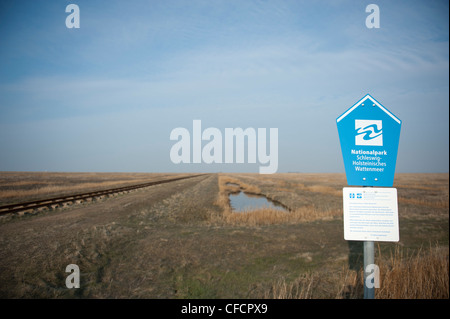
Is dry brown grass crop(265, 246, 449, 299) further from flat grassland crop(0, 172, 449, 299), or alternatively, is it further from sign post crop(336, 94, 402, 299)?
sign post crop(336, 94, 402, 299)

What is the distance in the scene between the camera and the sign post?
9.55 feet

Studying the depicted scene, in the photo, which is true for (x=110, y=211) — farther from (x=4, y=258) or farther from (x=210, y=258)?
(x=210, y=258)

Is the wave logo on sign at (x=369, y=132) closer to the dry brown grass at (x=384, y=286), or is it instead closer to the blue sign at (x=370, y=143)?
the blue sign at (x=370, y=143)

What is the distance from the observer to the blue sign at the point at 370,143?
3023 millimetres

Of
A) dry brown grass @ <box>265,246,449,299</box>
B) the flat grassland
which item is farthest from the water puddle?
dry brown grass @ <box>265,246,449,299</box>

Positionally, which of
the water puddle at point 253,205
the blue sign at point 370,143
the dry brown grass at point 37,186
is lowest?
the water puddle at point 253,205

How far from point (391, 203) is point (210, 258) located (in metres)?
5.06

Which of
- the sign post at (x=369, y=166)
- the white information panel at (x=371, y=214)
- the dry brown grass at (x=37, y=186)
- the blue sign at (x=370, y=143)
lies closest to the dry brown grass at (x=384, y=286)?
the sign post at (x=369, y=166)

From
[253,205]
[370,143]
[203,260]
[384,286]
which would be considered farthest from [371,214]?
[253,205]

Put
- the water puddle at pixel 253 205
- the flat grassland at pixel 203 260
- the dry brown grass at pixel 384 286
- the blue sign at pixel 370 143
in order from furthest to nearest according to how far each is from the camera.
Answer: the water puddle at pixel 253 205, the flat grassland at pixel 203 260, the dry brown grass at pixel 384 286, the blue sign at pixel 370 143

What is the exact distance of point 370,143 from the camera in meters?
3.05

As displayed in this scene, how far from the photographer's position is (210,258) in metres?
6.71
